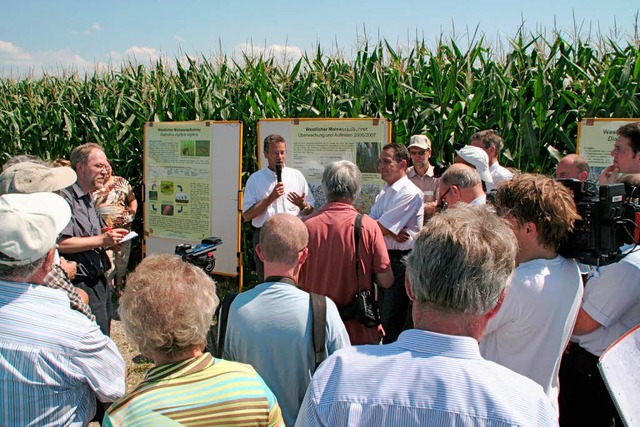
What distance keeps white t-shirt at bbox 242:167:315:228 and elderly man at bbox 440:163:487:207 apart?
7.96 ft

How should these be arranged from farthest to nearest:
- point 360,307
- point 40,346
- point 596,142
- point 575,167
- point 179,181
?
point 179,181 < point 596,142 < point 575,167 < point 360,307 < point 40,346

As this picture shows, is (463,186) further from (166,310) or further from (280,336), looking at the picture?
(166,310)

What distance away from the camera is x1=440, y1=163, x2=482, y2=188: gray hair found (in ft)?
12.5

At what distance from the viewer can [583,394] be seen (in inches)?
102

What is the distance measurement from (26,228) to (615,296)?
249cm

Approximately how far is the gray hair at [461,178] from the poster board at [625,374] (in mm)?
2107

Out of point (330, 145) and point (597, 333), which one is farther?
point (330, 145)

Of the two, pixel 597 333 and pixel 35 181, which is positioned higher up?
pixel 35 181

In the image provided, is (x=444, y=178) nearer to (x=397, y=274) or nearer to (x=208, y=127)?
(x=397, y=274)

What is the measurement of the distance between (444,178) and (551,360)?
1905mm

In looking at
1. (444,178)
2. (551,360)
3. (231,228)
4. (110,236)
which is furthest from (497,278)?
(231,228)

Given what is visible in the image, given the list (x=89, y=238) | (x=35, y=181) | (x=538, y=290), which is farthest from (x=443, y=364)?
(x=89, y=238)

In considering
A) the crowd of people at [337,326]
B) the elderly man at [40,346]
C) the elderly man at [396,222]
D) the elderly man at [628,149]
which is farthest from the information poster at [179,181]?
the elderly man at [40,346]

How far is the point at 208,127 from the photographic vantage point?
6.91 metres
